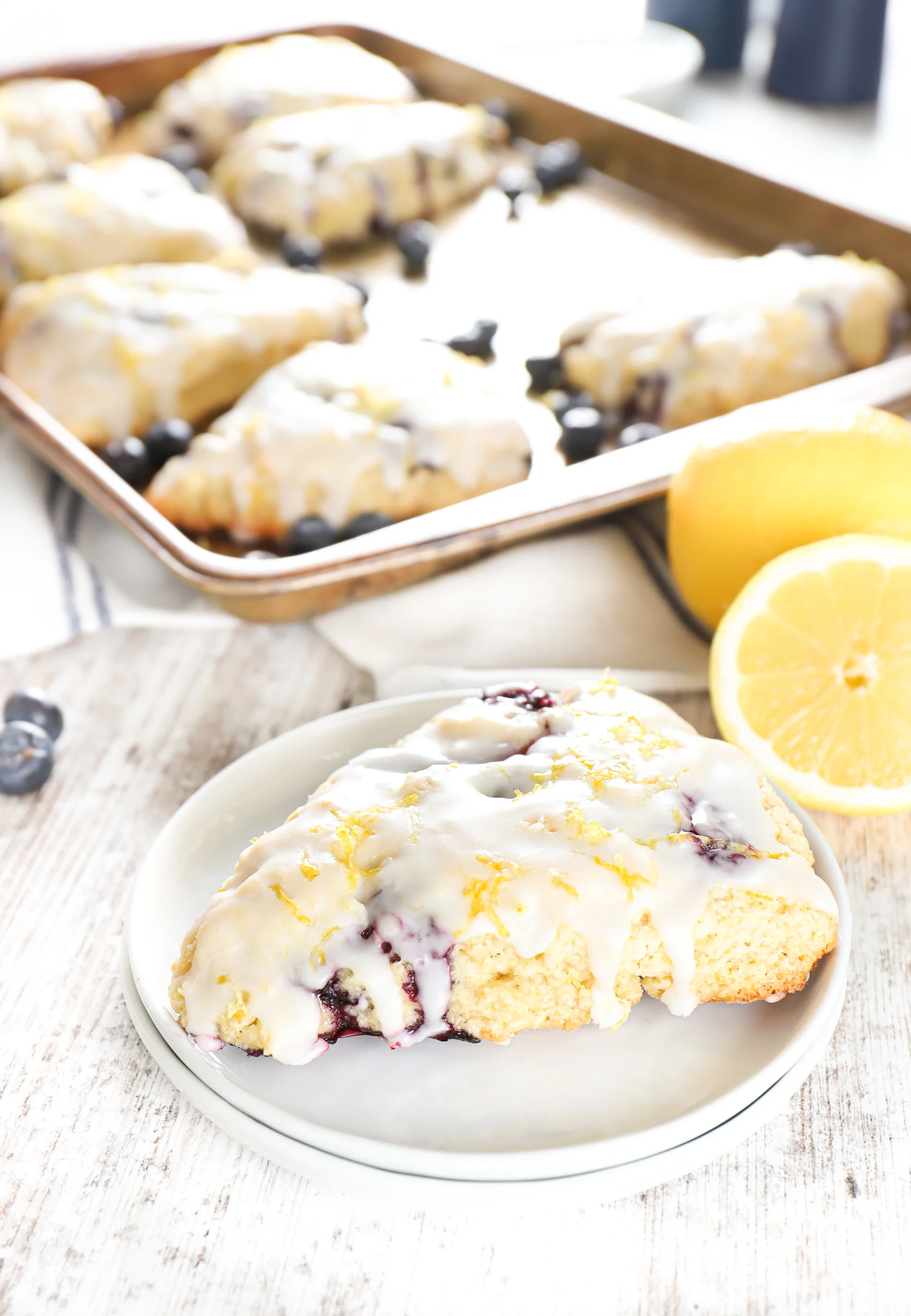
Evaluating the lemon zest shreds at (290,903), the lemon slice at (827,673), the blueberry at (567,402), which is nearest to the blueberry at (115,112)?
the blueberry at (567,402)

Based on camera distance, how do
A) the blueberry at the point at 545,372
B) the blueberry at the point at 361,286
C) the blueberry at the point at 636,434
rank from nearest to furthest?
the blueberry at the point at 636,434 < the blueberry at the point at 545,372 < the blueberry at the point at 361,286

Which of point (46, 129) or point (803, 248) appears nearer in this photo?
point (803, 248)

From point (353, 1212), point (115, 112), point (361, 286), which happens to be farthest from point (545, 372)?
point (115, 112)

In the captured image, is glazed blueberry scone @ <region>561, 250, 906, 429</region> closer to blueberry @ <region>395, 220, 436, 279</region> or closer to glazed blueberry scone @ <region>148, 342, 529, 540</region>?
glazed blueberry scone @ <region>148, 342, 529, 540</region>

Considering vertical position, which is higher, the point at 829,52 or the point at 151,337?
the point at 829,52

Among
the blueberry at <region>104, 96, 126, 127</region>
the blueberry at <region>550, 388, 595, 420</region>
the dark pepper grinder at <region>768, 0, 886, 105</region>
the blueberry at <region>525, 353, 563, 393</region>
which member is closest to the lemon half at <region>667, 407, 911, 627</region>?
the blueberry at <region>550, 388, 595, 420</region>

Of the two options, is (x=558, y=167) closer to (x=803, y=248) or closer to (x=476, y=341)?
(x=803, y=248)

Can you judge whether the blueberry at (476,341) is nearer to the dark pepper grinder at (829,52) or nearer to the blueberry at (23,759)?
the blueberry at (23,759)
